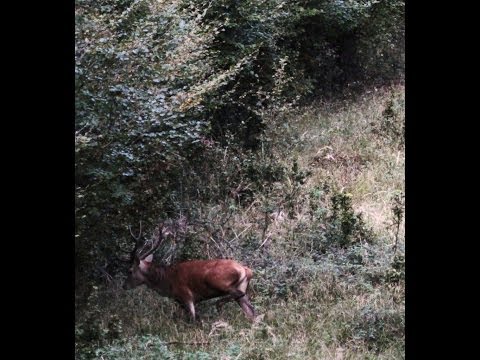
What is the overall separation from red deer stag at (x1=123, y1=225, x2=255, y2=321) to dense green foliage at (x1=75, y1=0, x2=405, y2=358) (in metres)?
0.35

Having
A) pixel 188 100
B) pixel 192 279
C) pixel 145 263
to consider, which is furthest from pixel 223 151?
pixel 192 279

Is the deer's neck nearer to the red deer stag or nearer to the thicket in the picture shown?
the red deer stag

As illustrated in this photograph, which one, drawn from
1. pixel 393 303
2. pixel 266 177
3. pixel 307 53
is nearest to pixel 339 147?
pixel 266 177

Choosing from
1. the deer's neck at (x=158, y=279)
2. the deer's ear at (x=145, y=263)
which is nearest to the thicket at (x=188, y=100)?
the deer's ear at (x=145, y=263)

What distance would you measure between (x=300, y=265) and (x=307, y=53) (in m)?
7.62

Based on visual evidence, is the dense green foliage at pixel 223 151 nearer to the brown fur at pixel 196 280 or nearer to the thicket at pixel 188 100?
the thicket at pixel 188 100

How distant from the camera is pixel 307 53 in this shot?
14102 mm

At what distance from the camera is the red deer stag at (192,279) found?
21.0 feet

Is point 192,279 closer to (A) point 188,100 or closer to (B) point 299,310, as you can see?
(B) point 299,310

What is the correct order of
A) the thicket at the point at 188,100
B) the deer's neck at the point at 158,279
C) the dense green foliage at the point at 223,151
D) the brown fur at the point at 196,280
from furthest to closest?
the deer's neck at the point at 158,279
the brown fur at the point at 196,280
the dense green foliage at the point at 223,151
the thicket at the point at 188,100

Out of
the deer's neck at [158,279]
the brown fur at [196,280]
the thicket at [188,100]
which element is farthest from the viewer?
the deer's neck at [158,279]

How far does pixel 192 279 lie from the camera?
655 centimetres

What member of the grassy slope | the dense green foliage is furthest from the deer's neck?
the dense green foliage

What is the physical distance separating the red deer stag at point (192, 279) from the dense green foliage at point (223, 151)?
35 centimetres
